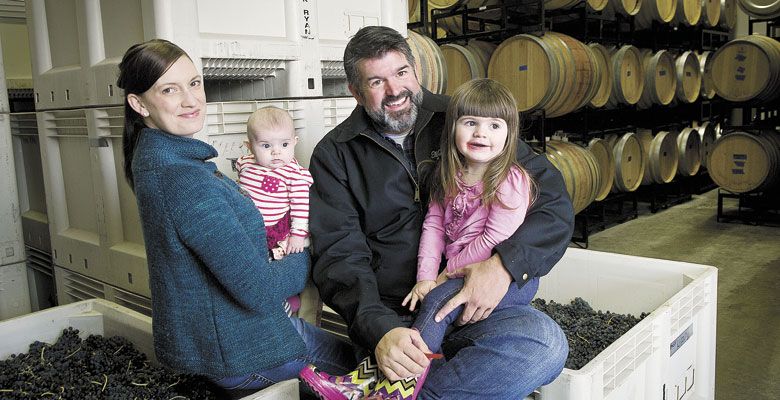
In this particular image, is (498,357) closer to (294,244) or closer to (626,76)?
(294,244)

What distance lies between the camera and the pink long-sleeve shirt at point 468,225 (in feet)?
6.15

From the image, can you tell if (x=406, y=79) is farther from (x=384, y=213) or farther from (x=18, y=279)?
(x=18, y=279)

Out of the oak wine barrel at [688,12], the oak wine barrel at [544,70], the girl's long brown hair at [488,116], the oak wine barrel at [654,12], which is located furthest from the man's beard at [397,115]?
the oak wine barrel at [688,12]

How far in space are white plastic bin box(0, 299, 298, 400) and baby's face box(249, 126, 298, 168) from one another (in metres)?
0.71

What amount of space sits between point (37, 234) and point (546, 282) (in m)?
2.34

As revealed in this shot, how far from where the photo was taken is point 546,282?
9.61 feet

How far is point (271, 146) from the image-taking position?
196cm

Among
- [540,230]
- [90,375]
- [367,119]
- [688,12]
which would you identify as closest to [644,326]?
[540,230]

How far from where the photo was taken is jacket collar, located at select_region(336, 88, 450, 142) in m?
2.07

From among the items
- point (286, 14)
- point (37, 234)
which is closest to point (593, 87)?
point (286, 14)

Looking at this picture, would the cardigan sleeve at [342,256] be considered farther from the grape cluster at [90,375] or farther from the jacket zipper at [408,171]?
the grape cluster at [90,375]

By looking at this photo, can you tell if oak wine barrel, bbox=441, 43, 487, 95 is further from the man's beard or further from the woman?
the woman

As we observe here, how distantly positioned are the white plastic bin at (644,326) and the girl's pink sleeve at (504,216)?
0.39 meters

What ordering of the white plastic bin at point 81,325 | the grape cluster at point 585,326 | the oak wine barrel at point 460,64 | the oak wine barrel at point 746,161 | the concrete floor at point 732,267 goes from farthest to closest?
the oak wine barrel at point 746,161
the oak wine barrel at point 460,64
the concrete floor at point 732,267
the grape cluster at point 585,326
the white plastic bin at point 81,325
